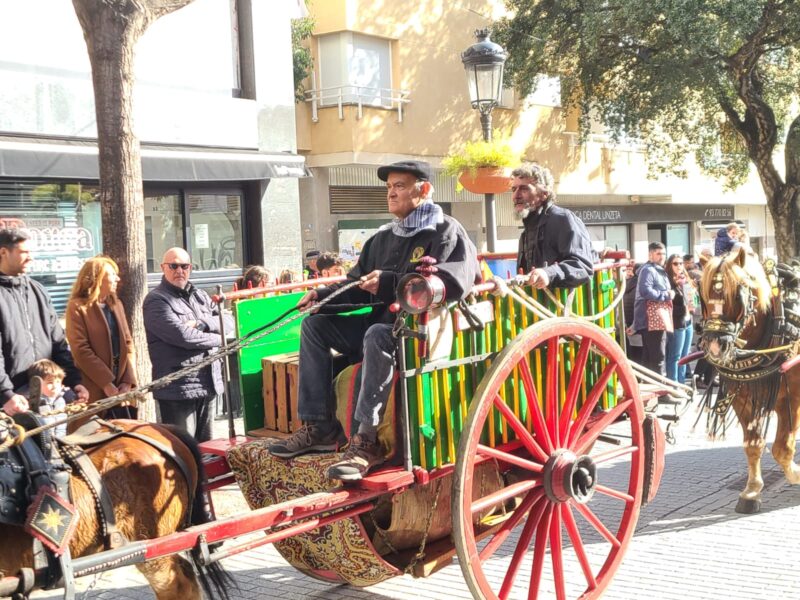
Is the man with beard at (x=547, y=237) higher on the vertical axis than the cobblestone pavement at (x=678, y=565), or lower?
higher

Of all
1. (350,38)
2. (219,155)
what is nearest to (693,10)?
(350,38)

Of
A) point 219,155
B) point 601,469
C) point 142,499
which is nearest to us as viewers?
point 142,499

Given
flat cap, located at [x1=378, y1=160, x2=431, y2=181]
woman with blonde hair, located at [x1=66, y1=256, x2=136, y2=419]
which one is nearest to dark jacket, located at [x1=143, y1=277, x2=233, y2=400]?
woman with blonde hair, located at [x1=66, y1=256, x2=136, y2=419]

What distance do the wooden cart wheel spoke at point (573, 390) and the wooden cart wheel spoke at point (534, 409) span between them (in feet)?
0.40

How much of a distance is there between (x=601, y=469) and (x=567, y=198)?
15.5 metres

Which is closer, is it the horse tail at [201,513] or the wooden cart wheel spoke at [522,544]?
the horse tail at [201,513]

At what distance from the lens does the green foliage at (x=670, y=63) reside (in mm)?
16812

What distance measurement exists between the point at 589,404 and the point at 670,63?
565 inches

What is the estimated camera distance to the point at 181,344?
21.6 feet

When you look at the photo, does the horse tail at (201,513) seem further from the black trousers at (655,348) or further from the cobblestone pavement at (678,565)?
the black trousers at (655,348)

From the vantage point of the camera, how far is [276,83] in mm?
13742

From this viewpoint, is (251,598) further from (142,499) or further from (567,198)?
(567,198)

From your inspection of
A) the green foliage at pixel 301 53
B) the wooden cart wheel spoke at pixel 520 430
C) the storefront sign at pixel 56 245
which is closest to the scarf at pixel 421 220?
the wooden cart wheel spoke at pixel 520 430

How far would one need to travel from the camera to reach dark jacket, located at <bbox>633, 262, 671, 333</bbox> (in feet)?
37.4
